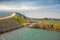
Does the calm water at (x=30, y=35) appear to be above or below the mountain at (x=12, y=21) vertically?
below

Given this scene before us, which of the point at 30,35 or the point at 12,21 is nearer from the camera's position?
the point at 30,35

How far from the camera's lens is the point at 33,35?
1247 cm

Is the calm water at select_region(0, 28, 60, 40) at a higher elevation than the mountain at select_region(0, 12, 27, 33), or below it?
below

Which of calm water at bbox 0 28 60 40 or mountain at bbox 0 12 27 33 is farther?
mountain at bbox 0 12 27 33

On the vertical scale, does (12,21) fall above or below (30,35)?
above

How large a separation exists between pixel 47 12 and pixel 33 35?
296cm

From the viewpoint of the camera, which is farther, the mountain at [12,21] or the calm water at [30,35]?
the mountain at [12,21]

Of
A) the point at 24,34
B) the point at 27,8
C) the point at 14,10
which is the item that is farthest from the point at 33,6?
the point at 24,34

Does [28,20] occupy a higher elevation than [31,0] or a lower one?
lower

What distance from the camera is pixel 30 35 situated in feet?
40.9

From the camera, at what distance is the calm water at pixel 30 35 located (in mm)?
11734

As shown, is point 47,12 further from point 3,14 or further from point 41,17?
point 3,14

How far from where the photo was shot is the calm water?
1173 centimetres

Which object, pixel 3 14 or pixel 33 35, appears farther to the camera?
pixel 3 14
